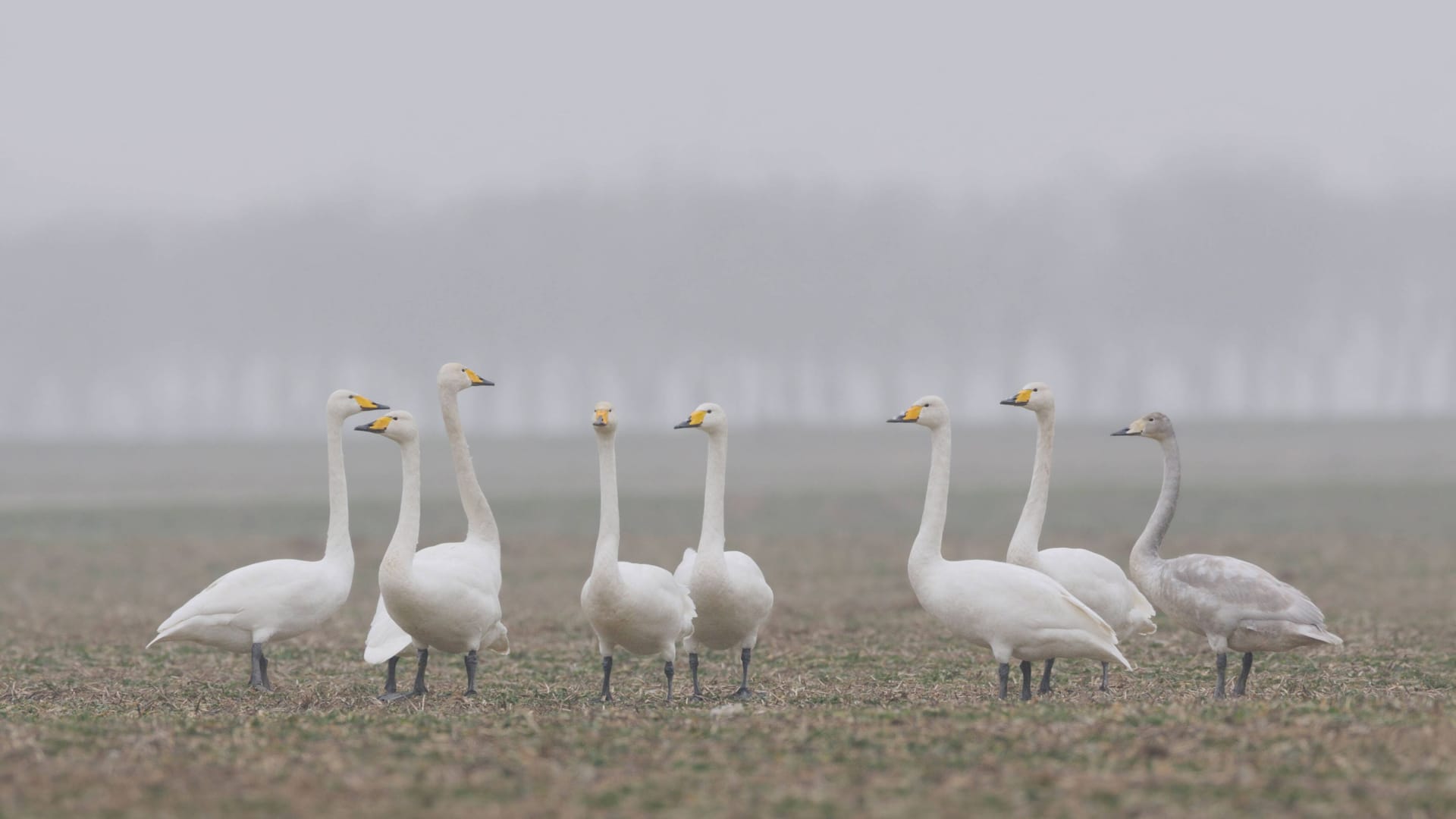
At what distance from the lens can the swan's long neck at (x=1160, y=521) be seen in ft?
41.2

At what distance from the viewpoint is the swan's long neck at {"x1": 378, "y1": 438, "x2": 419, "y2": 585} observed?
11.6 metres

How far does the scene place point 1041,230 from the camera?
105438mm

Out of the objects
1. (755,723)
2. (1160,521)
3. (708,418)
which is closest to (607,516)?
(708,418)

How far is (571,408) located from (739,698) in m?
103

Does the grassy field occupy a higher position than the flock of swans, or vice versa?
the flock of swans

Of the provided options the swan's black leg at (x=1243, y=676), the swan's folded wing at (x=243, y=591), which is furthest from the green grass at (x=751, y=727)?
the swan's folded wing at (x=243, y=591)

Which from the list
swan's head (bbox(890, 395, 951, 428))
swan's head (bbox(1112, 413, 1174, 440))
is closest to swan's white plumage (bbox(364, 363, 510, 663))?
swan's head (bbox(890, 395, 951, 428))

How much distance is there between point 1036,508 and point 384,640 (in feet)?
18.5

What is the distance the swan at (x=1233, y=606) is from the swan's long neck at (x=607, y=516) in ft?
14.2

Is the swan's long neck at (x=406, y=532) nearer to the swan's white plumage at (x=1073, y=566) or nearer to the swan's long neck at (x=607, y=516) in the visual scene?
the swan's long neck at (x=607, y=516)

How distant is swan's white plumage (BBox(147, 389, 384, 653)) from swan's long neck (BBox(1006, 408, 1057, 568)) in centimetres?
560

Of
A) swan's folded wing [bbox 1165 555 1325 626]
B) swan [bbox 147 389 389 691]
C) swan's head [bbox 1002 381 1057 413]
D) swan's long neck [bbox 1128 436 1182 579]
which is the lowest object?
swan [bbox 147 389 389 691]

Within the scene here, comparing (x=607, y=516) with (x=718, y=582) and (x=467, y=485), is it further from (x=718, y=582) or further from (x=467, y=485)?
(x=467, y=485)

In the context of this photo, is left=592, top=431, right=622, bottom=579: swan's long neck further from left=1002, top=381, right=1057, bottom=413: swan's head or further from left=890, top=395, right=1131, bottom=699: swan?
left=1002, top=381, right=1057, bottom=413: swan's head
